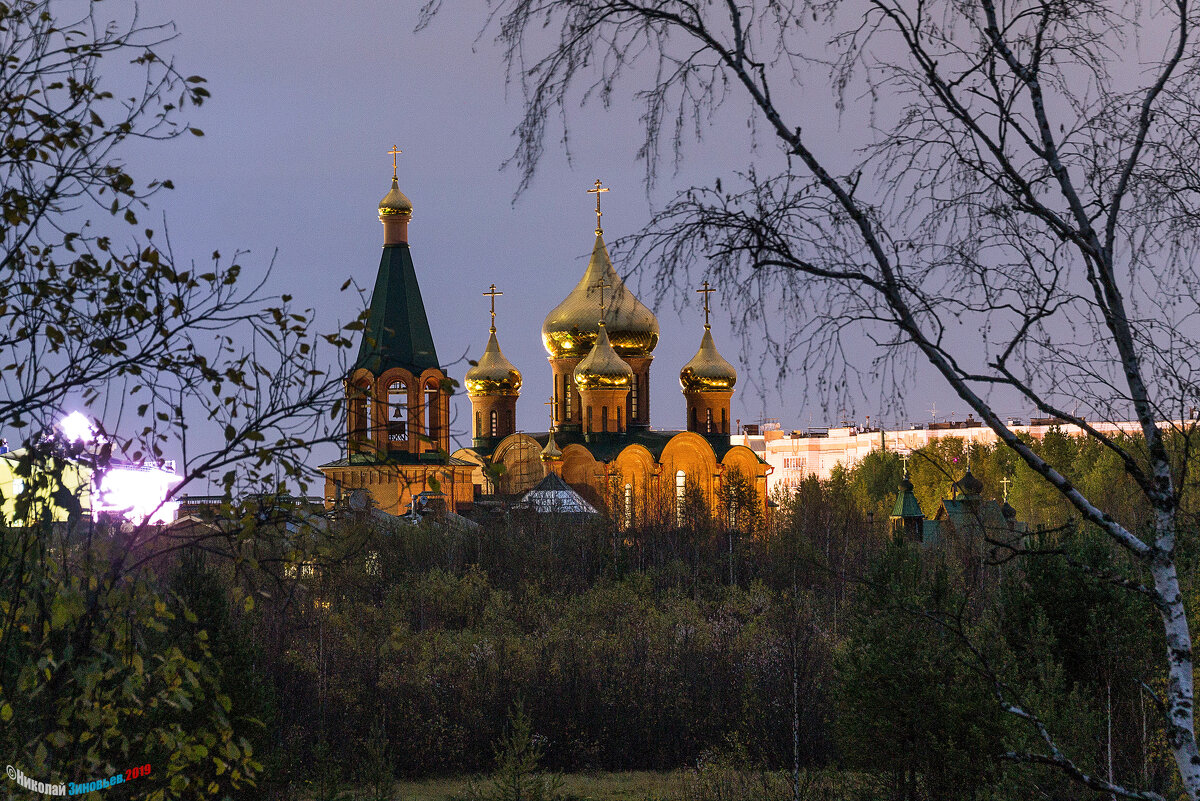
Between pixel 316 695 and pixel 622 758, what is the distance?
5.47 m

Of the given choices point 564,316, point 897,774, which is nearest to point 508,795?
point 897,774

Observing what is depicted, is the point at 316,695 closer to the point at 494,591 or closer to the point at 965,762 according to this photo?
the point at 494,591

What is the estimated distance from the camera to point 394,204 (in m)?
39.4

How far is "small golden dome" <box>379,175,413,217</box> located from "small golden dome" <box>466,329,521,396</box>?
673cm

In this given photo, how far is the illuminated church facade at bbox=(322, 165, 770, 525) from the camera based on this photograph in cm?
3816

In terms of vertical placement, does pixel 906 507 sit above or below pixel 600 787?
above

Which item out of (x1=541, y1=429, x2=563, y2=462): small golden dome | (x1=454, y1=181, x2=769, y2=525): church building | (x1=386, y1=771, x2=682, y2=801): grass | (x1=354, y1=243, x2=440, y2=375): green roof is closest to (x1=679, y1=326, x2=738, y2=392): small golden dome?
(x1=454, y1=181, x2=769, y2=525): church building

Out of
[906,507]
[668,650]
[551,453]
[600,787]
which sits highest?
[551,453]

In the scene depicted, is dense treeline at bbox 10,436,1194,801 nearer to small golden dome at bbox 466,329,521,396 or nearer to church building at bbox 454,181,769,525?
church building at bbox 454,181,769,525

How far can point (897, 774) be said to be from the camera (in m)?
16.1

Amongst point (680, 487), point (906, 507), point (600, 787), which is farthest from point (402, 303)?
point (600, 787)

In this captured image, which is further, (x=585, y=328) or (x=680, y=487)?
(x=585, y=328)

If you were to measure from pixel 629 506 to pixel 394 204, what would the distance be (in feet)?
37.7

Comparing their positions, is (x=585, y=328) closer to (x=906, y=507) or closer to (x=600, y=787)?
(x=906, y=507)
